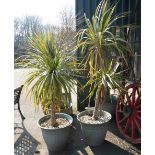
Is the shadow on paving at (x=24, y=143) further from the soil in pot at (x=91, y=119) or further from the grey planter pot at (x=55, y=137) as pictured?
the soil in pot at (x=91, y=119)

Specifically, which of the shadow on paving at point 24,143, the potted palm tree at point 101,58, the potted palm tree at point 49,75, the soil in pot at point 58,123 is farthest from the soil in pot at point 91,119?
the shadow on paving at point 24,143

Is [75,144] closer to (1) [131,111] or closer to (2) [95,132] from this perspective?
(2) [95,132]

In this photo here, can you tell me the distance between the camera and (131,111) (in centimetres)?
289

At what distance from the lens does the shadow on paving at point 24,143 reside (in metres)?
2.80

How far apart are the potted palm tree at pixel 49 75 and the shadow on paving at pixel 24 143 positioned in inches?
11.2

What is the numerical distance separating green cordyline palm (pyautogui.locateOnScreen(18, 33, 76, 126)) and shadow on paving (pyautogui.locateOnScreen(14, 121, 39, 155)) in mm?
681

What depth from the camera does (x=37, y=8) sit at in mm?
5113

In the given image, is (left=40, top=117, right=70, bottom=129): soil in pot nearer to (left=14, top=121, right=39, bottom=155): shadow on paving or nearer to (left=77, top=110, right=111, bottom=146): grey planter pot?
(left=77, top=110, right=111, bottom=146): grey planter pot

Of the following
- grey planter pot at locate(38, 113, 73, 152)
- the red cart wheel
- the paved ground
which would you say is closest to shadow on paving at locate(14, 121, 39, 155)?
the paved ground

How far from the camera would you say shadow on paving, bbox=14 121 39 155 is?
2.80m
